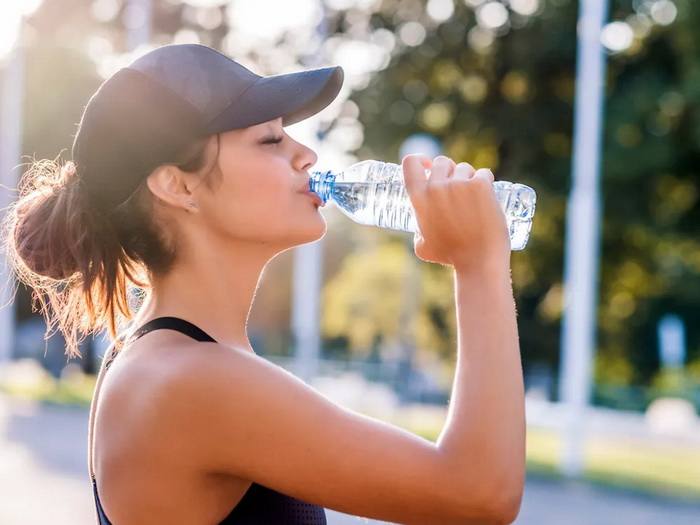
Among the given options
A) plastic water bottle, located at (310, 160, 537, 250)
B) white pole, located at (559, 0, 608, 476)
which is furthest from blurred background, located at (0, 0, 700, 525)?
plastic water bottle, located at (310, 160, 537, 250)

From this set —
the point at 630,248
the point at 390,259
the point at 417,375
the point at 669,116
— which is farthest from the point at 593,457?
the point at 390,259

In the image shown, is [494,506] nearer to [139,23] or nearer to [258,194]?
[258,194]

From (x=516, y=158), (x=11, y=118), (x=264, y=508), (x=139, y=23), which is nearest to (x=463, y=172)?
(x=264, y=508)

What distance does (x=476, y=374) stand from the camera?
63.1 inches

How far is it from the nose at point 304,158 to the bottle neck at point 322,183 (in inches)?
2.1

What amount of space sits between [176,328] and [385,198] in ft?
3.80

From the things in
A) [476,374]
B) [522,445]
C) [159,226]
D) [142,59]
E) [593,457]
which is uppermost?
[142,59]

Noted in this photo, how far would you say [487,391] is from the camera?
1.58 meters

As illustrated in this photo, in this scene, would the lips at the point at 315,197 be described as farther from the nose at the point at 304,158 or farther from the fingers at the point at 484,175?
the fingers at the point at 484,175

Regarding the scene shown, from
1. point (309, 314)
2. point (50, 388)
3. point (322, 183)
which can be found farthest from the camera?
point (50, 388)

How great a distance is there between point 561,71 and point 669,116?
2559mm

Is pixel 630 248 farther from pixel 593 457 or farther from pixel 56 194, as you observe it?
pixel 56 194

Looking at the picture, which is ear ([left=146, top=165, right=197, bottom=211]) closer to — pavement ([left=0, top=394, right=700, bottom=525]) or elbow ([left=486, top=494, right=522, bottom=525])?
elbow ([left=486, top=494, right=522, bottom=525])

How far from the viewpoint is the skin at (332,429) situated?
1554mm
